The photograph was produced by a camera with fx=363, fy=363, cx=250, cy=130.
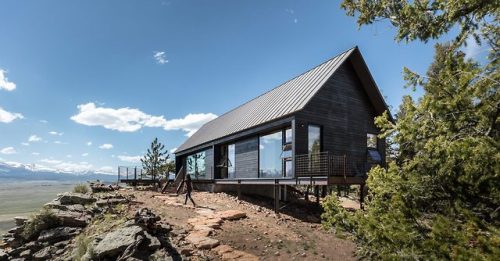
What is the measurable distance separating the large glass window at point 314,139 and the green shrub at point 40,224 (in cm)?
1122

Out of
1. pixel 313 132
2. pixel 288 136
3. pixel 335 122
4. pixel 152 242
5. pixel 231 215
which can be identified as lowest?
pixel 152 242

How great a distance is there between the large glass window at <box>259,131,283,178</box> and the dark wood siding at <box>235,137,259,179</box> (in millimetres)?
391

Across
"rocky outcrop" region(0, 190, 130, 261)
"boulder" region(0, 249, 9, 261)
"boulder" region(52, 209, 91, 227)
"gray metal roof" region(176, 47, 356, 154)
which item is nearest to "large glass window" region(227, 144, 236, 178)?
"gray metal roof" region(176, 47, 356, 154)

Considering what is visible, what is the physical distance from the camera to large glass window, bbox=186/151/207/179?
27.5 meters

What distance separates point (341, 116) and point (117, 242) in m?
12.2

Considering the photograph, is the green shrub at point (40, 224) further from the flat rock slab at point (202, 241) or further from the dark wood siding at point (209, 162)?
the dark wood siding at point (209, 162)

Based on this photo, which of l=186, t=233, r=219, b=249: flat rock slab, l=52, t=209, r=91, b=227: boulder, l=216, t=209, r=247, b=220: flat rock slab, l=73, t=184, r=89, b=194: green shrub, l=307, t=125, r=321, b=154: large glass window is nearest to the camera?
l=186, t=233, r=219, b=249: flat rock slab

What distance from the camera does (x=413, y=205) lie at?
5.18m

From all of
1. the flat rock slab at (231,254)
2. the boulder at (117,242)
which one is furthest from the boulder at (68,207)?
the flat rock slab at (231,254)

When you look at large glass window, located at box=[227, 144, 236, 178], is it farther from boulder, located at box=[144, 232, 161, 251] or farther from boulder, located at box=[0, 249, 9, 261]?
boulder, located at box=[0, 249, 9, 261]

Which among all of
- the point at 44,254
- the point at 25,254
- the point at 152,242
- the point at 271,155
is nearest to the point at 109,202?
the point at 44,254

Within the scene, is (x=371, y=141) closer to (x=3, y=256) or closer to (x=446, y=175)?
(x=446, y=175)

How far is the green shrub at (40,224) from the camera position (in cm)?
1470

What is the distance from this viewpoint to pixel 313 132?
17.2 metres
